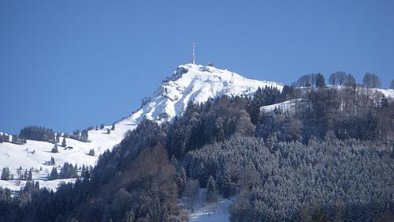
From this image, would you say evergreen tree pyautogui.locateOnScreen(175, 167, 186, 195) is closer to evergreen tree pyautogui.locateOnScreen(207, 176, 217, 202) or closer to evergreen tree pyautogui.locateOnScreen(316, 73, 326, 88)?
evergreen tree pyautogui.locateOnScreen(207, 176, 217, 202)

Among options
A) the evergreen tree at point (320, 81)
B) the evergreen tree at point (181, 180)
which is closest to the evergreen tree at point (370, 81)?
the evergreen tree at point (320, 81)

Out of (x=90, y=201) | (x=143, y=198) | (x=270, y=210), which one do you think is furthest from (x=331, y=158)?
(x=90, y=201)

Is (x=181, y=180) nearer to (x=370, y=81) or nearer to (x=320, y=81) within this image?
(x=320, y=81)

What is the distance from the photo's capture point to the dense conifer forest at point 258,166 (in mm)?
108125

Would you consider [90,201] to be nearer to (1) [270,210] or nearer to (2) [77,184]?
(2) [77,184]

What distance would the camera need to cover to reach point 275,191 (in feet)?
373

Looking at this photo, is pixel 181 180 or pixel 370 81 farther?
pixel 370 81

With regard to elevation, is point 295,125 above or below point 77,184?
above

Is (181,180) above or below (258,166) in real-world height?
below

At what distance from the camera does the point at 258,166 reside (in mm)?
127625

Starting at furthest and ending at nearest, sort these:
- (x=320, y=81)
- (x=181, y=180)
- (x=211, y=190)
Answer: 1. (x=320, y=81)
2. (x=181, y=180)
3. (x=211, y=190)

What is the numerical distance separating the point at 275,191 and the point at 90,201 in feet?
157

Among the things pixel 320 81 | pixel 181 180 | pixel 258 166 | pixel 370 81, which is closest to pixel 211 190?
pixel 181 180

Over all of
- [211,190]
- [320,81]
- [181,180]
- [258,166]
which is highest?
[320,81]
